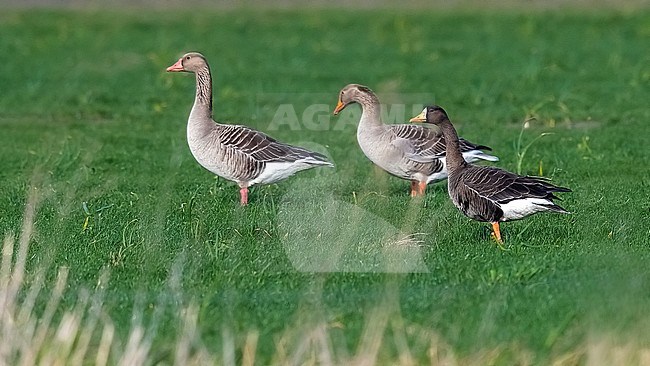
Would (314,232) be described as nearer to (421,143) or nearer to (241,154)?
(241,154)

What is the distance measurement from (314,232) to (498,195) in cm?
161

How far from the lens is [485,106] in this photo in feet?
63.9

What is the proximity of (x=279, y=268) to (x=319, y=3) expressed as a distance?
3275cm

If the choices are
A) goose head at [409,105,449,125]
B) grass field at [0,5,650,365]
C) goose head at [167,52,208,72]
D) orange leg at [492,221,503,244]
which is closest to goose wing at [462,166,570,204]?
orange leg at [492,221,503,244]

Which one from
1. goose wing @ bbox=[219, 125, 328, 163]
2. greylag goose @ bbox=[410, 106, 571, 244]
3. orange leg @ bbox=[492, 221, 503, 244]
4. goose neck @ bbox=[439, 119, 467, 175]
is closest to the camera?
greylag goose @ bbox=[410, 106, 571, 244]

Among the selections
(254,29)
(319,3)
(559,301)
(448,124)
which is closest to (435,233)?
(448,124)

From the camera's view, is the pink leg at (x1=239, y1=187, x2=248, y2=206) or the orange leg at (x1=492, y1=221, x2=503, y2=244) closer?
the orange leg at (x1=492, y1=221, x2=503, y2=244)

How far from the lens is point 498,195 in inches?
396

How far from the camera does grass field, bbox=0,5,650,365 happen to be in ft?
25.3

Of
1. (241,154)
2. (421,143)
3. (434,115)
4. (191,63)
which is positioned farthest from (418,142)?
(191,63)

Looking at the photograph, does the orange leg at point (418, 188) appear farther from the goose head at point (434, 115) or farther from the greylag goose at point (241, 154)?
the goose head at point (434, 115)

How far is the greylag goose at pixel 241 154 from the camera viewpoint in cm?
1255

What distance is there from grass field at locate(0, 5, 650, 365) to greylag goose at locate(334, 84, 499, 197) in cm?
25

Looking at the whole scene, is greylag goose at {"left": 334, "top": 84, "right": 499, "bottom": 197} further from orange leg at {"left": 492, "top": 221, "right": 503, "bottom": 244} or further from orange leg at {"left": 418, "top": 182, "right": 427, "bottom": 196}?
orange leg at {"left": 492, "top": 221, "right": 503, "bottom": 244}
